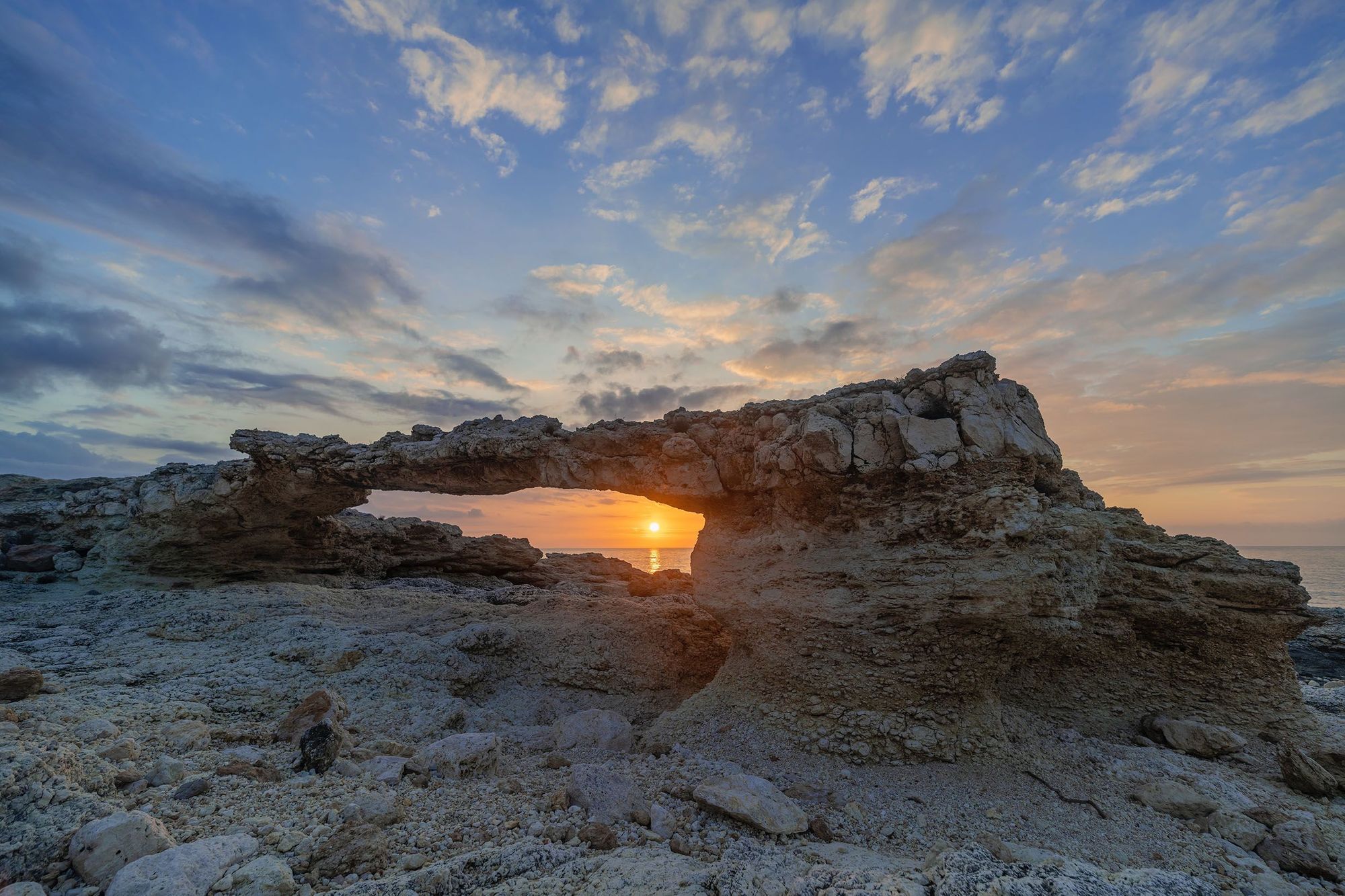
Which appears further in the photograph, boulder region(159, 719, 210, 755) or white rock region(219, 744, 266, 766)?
boulder region(159, 719, 210, 755)

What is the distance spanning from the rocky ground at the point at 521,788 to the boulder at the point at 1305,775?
0.10 ft

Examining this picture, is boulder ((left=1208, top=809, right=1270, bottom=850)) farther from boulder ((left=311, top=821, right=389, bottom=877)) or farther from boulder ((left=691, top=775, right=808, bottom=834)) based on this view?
boulder ((left=311, top=821, right=389, bottom=877))

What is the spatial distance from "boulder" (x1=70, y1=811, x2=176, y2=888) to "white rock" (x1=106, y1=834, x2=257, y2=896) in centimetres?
16

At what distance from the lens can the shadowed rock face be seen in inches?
262

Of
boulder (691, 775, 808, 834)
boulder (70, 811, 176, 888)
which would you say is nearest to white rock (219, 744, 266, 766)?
boulder (70, 811, 176, 888)

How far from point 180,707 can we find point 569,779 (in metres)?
5.06

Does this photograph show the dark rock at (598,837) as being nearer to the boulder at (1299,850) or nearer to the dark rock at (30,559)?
the boulder at (1299,850)

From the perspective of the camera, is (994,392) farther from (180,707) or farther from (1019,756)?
(180,707)

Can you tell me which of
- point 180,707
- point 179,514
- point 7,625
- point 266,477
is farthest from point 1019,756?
point 179,514

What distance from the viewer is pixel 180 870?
10.6 ft

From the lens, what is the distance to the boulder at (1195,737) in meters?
6.63

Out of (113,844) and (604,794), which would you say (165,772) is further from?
(604,794)

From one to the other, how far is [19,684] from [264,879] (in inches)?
214

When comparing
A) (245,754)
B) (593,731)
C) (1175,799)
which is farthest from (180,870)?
(1175,799)
